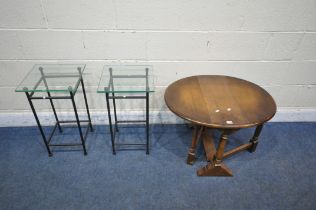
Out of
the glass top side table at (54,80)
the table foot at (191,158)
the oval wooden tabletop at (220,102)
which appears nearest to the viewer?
the oval wooden tabletop at (220,102)

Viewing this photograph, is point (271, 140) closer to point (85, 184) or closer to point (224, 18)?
point (224, 18)

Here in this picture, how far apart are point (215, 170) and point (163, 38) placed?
116 cm

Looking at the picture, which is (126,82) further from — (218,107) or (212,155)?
(212,155)

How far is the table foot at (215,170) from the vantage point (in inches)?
70.5

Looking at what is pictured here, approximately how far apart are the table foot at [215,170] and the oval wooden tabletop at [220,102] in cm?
50

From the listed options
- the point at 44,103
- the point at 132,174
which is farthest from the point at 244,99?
the point at 44,103

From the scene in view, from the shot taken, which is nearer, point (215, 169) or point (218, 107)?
point (218, 107)

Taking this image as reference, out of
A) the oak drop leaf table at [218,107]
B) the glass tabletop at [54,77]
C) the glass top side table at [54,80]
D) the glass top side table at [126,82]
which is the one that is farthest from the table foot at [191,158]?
the glass tabletop at [54,77]

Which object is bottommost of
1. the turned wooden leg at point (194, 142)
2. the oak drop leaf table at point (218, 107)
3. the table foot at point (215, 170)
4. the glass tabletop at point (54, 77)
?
the table foot at point (215, 170)

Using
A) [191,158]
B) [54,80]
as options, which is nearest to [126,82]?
[54,80]

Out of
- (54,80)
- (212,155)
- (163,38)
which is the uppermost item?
(163,38)

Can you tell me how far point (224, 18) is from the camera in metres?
1.79

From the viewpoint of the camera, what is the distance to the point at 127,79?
184 cm

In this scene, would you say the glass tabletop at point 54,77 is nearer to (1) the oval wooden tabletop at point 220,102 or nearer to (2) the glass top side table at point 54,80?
(2) the glass top side table at point 54,80
